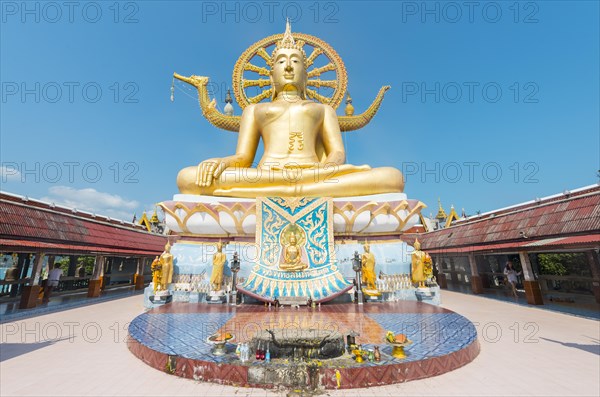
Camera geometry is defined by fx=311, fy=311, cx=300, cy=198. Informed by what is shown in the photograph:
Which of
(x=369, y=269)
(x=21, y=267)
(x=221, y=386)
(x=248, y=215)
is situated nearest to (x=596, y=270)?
(x=369, y=269)

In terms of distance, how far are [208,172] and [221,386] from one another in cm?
703

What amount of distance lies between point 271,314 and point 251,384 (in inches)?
118

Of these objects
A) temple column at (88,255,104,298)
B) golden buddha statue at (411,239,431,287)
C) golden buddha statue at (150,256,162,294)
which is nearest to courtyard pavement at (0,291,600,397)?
golden buddha statue at (150,256,162,294)

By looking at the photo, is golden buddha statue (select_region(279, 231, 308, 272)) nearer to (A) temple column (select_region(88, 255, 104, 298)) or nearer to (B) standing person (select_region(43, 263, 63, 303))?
(A) temple column (select_region(88, 255, 104, 298))

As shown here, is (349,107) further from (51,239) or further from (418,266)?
(51,239)

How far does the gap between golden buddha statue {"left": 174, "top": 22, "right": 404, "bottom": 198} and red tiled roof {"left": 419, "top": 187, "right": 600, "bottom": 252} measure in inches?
152

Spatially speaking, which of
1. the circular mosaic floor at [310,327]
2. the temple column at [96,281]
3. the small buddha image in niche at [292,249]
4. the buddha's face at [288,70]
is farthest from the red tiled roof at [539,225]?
the temple column at [96,281]

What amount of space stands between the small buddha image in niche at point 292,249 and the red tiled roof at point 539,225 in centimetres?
649

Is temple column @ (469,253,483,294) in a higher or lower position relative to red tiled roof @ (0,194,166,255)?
lower

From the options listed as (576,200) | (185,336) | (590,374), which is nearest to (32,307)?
(185,336)

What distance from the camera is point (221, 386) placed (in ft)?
11.2

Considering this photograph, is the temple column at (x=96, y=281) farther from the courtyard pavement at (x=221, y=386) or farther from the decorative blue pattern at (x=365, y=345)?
the decorative blue pattern at (x=365, y=345)

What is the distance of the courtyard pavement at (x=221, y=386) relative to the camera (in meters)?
3.31

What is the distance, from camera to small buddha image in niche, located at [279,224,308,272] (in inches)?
320
